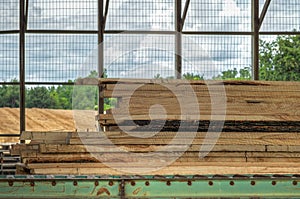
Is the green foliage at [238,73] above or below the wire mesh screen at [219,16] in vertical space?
below

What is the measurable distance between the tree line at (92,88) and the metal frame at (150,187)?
34.1 feet

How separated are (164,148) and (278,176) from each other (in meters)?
1.52

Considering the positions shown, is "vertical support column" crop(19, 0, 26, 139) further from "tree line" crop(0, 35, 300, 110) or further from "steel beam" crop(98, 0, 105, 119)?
"steel beam" crop(98, 0, 105, 119)

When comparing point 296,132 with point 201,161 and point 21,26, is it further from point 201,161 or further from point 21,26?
point 21,26

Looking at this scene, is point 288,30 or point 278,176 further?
point 288,30

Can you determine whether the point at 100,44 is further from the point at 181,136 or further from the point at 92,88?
the point at 181,136

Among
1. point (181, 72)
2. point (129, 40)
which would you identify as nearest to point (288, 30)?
point (181, 72)

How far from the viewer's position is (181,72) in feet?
46.3

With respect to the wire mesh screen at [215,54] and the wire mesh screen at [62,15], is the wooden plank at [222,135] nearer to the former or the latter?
the wire mesh screen at [215,54]

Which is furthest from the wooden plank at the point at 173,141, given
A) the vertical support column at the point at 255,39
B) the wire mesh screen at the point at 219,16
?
the wire mesh screen at the point at 219,16

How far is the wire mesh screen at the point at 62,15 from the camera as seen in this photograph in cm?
1411

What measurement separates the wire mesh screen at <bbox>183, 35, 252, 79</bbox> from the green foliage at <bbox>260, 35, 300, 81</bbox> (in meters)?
0.80

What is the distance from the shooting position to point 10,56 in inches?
560

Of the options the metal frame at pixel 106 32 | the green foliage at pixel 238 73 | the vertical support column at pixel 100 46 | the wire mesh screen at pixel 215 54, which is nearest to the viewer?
the vertical support column at pixel 100 46
